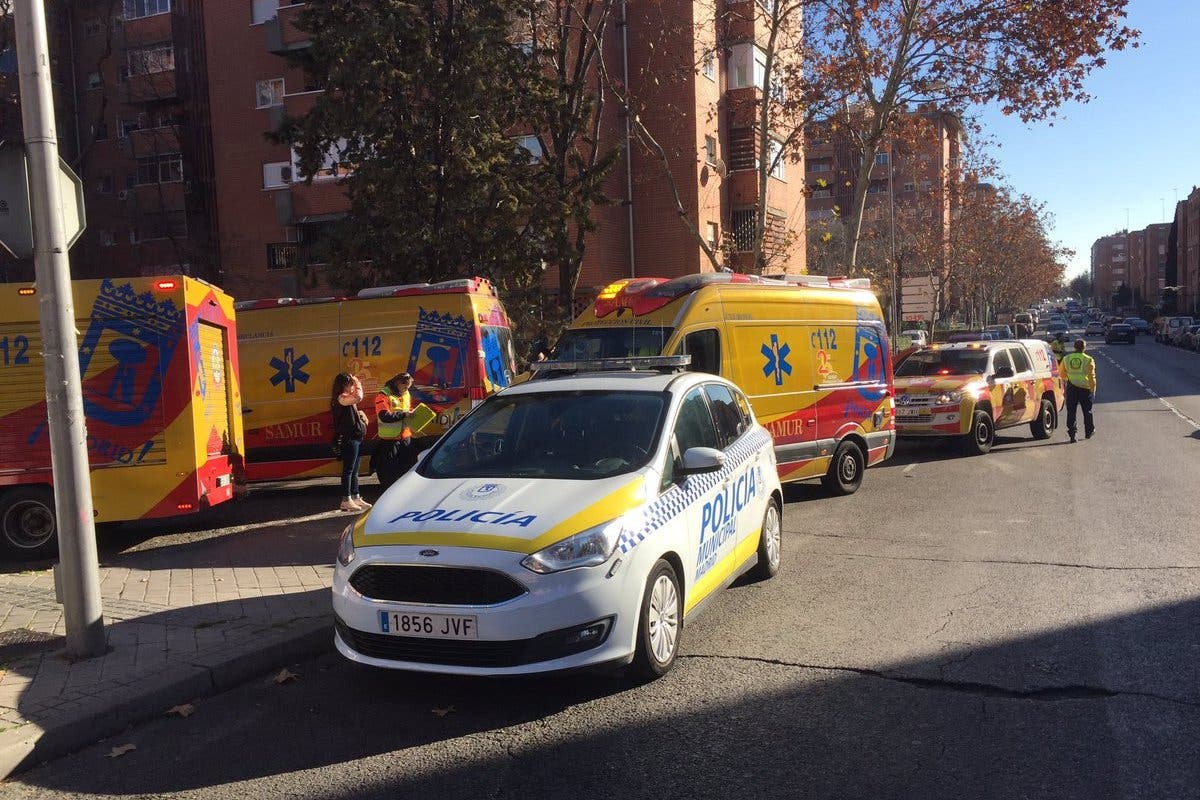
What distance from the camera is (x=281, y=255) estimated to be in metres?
30.3

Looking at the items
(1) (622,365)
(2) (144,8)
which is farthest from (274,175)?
(1) (622,365)

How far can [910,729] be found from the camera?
458 cm

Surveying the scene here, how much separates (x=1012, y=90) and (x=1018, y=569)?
1361 centimetres

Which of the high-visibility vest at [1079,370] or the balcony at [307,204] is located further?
the balcony at [307,204]

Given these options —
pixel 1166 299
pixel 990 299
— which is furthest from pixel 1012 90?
pixel 1166 299

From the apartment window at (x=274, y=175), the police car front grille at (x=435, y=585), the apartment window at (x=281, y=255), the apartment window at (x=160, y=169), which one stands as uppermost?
the apartment window at (x=160, y=169)

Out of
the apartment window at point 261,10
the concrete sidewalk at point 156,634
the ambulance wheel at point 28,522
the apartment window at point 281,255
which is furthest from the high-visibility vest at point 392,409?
the apartment window at point 261,10

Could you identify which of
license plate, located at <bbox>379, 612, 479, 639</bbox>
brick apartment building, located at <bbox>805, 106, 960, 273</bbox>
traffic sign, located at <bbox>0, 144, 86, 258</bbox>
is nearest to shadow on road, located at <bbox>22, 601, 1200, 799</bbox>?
license plate, located at <bbox>379, 612, 479, 639</bbox>

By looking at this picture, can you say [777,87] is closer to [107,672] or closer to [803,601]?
[803,601]

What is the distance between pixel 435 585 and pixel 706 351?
19.9 feet

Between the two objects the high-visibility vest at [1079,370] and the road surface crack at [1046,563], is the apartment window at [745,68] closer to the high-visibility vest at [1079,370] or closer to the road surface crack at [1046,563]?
A: the high-visibility vest at [1079,370]

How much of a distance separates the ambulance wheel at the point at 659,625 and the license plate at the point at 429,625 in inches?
35.5

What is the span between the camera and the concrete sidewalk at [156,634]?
4.95 metres

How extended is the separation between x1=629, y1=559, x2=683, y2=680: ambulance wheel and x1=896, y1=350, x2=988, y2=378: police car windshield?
40.6 feet
